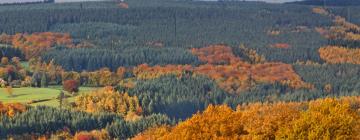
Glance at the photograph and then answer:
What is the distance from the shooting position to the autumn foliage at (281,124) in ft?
324

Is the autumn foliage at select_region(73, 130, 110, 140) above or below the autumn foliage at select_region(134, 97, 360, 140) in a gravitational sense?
below

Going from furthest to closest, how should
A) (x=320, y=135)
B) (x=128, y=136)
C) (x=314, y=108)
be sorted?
1. (x=128, y=136)
2. (x=314, y=108)
3. (x=320, y=135)

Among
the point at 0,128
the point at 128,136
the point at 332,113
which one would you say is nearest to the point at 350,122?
the point at 332,113

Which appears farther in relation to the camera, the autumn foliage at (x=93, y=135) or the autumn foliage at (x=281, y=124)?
the autumn foliage at (x=93, y=135)

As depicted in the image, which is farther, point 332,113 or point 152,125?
point 152,125

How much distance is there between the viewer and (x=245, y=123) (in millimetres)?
114375

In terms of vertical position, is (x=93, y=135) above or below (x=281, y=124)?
below

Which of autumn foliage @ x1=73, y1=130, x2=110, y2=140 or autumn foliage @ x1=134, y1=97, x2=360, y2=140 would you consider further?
autumn foliage @ x1=73, y1=130, x2=110, y2=140

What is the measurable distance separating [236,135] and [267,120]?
5.33 metres

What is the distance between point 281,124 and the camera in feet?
348

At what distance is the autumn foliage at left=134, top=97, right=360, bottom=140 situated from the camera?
9869 centimetres

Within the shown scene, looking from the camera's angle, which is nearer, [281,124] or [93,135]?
[281,124]

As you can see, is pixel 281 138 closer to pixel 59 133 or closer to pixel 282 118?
pixel 282 118

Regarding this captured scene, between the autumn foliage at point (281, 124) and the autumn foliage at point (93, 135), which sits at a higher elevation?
the autumn foliage at point (281, 124)
